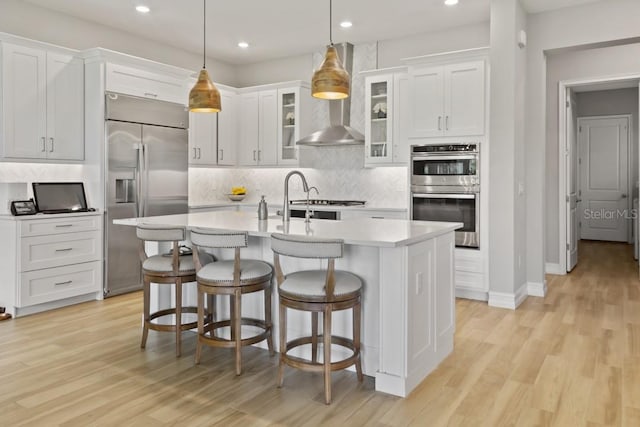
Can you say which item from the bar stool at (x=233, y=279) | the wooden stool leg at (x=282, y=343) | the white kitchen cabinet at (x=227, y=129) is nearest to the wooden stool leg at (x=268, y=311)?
the bar stool at (x=233, y=279)

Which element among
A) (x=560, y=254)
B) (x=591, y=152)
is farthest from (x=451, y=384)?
(x=591, y=152)

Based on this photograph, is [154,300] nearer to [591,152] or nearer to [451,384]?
[451,384]

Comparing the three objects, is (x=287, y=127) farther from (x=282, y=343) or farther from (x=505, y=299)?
(x=282, y=343)

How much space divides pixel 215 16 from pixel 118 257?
274 cm

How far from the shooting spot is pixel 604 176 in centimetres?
923

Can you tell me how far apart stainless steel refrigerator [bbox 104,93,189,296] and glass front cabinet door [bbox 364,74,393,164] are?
2169 millimetres

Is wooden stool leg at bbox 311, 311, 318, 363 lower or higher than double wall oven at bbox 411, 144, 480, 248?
lower

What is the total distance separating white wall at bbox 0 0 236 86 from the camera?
4754mm

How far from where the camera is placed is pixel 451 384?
9.62 feet

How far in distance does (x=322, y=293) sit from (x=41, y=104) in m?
3.65

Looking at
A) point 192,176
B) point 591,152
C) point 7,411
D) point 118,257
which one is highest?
point 591,152

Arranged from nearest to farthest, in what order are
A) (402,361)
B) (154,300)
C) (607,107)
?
(402,361) → (154,300) → (607,107)

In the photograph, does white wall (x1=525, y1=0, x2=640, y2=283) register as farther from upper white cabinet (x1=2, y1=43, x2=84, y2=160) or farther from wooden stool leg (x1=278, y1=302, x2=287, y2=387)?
upper white cabinet (x1=2, y1=43, x2=84, y2=160)

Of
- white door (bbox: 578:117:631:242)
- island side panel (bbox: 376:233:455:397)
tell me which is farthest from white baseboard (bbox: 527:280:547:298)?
white door (bbox: 578:117:631:242)
